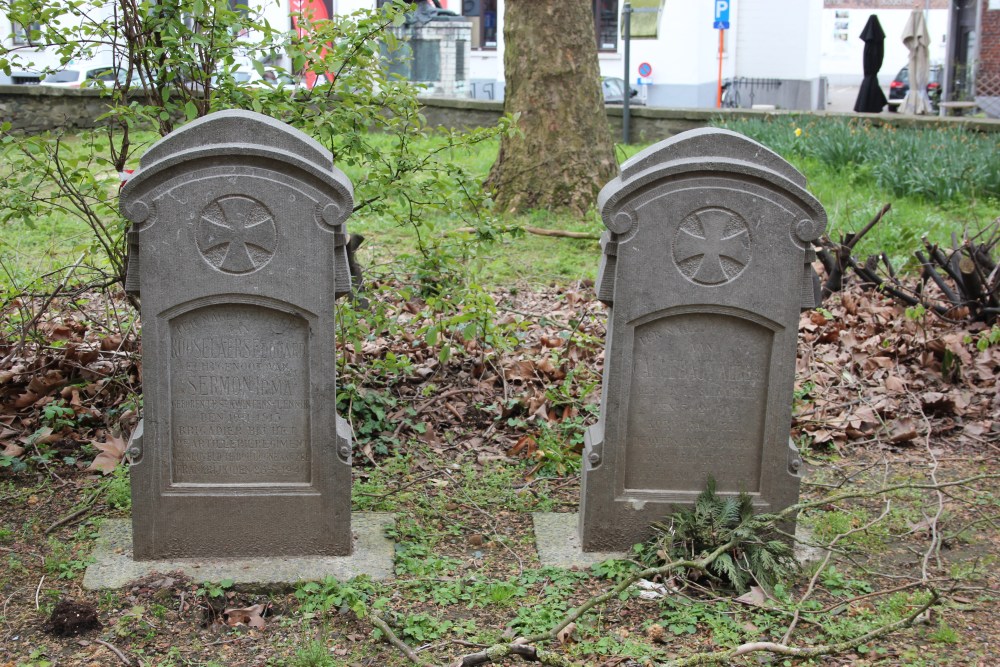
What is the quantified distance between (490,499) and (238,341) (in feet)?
4.92

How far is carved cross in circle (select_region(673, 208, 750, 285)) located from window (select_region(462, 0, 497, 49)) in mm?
29522

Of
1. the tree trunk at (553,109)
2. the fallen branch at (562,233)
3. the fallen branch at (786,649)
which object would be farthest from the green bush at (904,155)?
the fallen branch at (786,649)

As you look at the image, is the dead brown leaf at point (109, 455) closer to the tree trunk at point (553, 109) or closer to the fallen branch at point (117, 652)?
the fallen branch at point (117, 652)

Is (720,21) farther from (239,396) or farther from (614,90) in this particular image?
(239,396)

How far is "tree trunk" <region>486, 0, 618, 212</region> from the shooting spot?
10758 mm

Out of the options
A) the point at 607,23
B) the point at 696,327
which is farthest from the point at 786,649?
the point at 607,23

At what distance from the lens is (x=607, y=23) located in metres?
31.8

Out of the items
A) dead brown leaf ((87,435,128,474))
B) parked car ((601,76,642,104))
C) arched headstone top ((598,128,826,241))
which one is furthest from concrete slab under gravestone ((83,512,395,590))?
parked car ((601,76,642,104))

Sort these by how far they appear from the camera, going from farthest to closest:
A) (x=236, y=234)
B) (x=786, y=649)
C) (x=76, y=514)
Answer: (x=76, y=514) < (x=236, y=234) < (x=786, y=649)

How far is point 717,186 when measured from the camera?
12.9 ft

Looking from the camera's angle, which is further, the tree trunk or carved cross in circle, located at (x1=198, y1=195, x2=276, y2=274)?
the tree trunk

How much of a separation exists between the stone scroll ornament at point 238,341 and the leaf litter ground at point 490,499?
1.00ft

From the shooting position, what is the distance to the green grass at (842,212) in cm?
886

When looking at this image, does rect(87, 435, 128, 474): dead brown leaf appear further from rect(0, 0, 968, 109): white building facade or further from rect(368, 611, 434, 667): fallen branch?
rect(0, 0, 968, 109): white building facade
